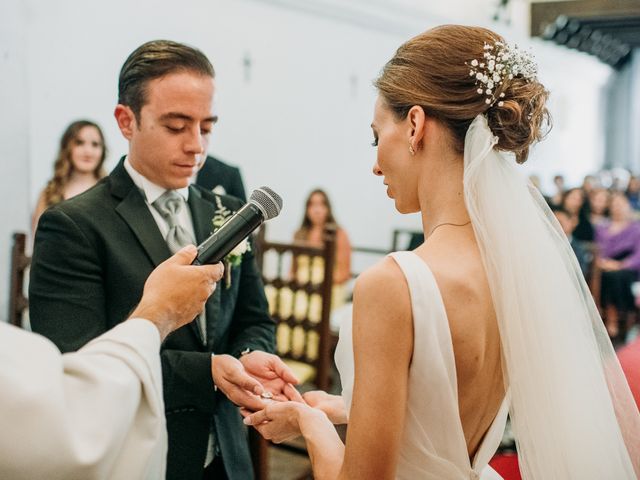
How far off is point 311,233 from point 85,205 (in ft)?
13.9

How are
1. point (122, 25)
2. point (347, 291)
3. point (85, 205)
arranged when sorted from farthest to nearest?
point (347, 291), point (122, 25), point (85, 205)

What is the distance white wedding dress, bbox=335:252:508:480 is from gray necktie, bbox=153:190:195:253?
20.7 inches

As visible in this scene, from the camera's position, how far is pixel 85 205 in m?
1.67

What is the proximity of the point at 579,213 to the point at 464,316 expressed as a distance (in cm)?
774

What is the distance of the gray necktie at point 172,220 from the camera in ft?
5.85

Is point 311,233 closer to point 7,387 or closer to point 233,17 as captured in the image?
point 233,17

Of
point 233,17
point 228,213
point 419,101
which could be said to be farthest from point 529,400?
point 233,17

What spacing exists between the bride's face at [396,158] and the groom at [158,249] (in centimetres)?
52

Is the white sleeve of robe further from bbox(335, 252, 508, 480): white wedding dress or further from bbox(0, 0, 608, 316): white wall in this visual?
bbox(0, 0, 608, 316): white wall

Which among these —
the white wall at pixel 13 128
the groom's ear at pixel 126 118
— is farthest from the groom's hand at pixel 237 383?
the white wall at pixel 13 128

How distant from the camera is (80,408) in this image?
1092 mm

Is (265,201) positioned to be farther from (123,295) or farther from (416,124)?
(123,295)

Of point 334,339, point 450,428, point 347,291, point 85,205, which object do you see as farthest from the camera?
point 347,291

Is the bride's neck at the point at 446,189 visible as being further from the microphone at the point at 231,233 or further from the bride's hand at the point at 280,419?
the bride's hand at the point at 280,419
